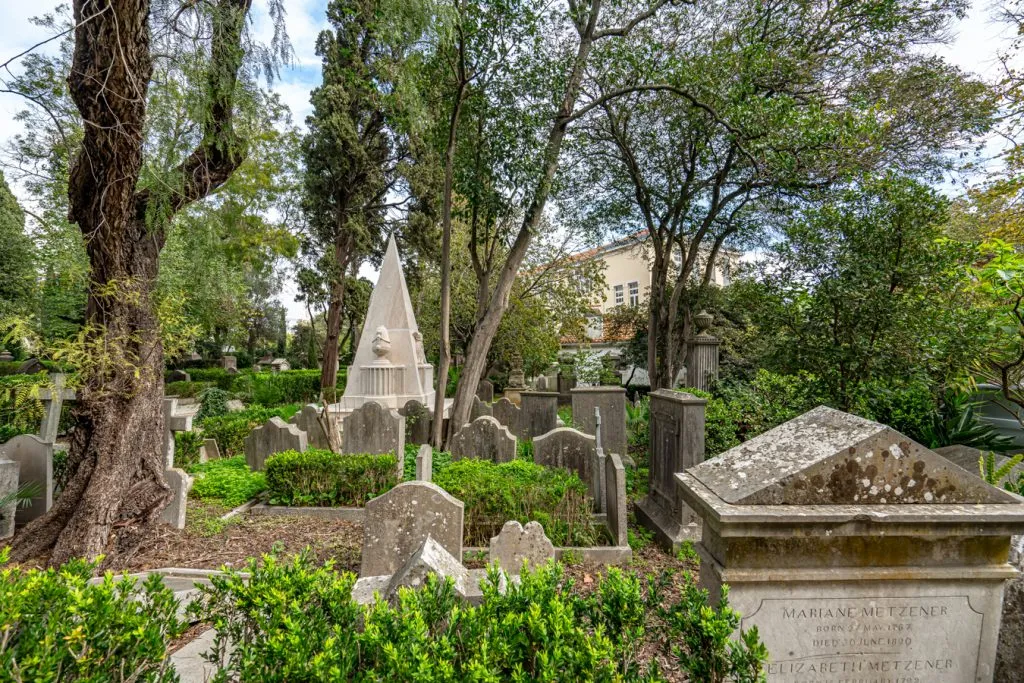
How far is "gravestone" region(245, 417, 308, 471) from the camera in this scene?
7.59 meters

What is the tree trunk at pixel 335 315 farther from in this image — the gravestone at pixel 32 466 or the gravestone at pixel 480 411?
the gravestone at pixel 32 466

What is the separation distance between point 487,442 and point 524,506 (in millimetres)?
2516

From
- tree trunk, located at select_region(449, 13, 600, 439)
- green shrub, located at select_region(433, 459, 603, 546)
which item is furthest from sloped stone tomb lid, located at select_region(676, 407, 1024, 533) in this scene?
tree trunk, located at select_region(449, 13, 600, 439)

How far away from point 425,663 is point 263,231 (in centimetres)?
2186

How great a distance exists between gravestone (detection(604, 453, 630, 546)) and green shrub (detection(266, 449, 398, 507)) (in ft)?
9.79

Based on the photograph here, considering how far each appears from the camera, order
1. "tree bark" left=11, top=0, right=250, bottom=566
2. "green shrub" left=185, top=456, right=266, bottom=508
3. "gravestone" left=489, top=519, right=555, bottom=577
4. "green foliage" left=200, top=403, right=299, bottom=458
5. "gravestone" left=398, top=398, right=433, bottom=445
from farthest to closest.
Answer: "gravestone" left=398, top=398, right=433, bottom=445 < "green foliage" left=200, top=403, right=299, bottom=458 < "green shrub" left=185, top=456, right=266, bottom=508 < "tree bark" left=11, top=0, right=250, bottom=566 < "gravestone" left=489, top=519, right=555, bottom=577

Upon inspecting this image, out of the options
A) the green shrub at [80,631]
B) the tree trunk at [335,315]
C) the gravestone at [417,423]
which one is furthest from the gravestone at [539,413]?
the tree trunk at [335,315]

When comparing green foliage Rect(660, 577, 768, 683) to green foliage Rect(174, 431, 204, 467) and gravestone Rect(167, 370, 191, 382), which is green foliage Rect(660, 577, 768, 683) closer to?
green foliage Rect(174, 431, 204, 467)

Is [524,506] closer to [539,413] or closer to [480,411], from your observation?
[539,413]

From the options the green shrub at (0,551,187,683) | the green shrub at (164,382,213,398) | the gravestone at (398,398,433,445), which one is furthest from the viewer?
the green shrub at (164,382,213,398)

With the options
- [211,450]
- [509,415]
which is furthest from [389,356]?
[211,450]

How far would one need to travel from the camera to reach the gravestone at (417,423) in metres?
9.73

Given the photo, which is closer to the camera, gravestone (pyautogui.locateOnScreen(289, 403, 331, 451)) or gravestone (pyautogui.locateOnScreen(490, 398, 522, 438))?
gravestone (pyautogui.locateOnScreen(289, 403, 331, 451))

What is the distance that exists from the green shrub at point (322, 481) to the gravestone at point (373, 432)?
134 centimetres
